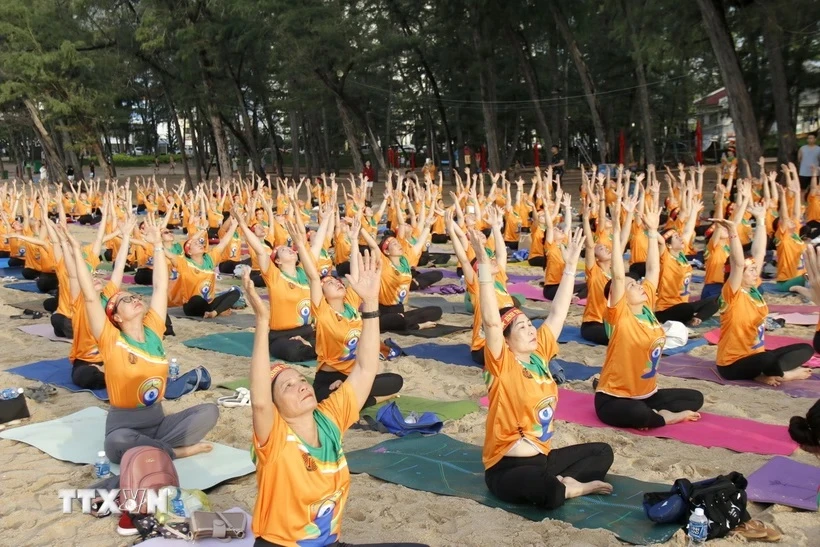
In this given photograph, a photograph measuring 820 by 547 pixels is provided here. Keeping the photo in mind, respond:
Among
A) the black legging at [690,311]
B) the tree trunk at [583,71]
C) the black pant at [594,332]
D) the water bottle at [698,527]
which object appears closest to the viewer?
the water bottle at [698,527]

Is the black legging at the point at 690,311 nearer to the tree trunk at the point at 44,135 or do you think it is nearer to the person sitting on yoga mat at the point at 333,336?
the person sitting on yoga mat at the point at 333,336

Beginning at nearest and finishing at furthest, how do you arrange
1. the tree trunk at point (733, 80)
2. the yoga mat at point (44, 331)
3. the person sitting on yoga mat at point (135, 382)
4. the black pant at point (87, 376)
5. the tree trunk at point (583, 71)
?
the person sitting on yoga mat at point (135, 382), the black pant at point (87, 376), the yoga mat at point (44, 331), the tree trunk at point (733, 80), the tree trunk at point (583, 71)

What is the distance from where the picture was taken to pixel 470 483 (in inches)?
194

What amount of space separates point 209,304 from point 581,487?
713 cm

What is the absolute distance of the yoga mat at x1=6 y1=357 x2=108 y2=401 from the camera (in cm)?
742

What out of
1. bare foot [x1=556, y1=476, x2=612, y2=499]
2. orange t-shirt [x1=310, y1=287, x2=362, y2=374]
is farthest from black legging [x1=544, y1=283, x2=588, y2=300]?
bare foot [x1=556, y1=476, x2=612, y2=499]

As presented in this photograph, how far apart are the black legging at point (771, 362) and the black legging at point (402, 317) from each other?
3.79m

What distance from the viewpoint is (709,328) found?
908cm

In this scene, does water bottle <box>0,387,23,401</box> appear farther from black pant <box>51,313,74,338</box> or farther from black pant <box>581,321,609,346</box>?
black pant <box>581,321,609,346</box>

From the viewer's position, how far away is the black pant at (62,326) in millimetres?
9289

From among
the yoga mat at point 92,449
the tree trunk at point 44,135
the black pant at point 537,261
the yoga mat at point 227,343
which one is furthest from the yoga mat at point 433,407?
the tree trunk at point 44,135

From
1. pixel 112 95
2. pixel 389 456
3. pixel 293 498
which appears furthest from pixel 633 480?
pixel 112 95

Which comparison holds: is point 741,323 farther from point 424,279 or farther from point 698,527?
point 424,279

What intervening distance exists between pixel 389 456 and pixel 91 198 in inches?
843
